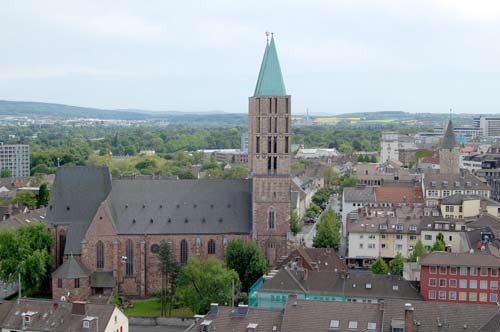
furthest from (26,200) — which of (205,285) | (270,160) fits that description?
(205,285)

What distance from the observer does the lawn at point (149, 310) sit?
279 feet

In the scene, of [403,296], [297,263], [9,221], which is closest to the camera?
[403,296]

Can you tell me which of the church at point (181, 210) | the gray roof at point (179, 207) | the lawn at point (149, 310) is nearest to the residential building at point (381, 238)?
the church at point (181, 210)

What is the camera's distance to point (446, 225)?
106000 mm

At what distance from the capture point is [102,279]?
302 ft

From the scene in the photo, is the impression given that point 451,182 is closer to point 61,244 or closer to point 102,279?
point 102,279

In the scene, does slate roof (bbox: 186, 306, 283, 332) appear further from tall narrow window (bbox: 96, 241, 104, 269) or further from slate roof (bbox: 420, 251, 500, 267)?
tall narrow window (bbox: 96, 241, 104, 269)

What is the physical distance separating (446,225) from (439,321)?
1881 inches

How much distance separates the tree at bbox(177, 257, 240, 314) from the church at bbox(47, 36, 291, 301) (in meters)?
12.1

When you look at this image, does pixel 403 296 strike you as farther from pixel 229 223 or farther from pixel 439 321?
pixel 229 223

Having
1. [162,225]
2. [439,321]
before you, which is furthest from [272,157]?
[439,321]

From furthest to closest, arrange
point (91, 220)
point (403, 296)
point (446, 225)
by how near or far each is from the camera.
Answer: point (446, 225) < point (91, 220) < point (403, 296)

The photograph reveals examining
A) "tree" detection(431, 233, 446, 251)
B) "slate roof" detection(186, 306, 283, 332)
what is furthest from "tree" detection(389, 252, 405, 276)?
"slate roof" detection(186, 306, 283, 332)

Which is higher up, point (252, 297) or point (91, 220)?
point (91, 220)
